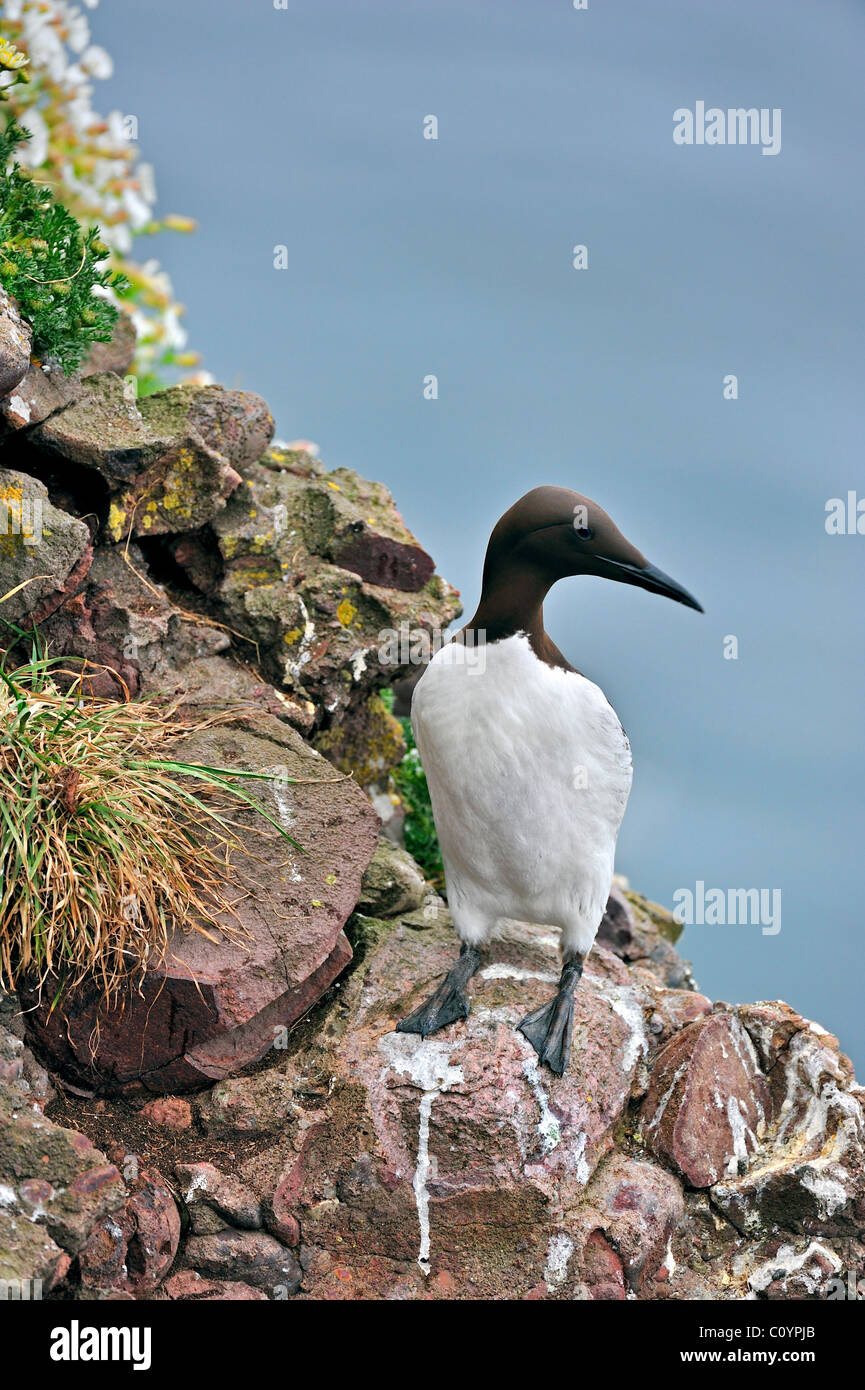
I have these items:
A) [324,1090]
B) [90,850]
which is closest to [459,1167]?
[324,1090]

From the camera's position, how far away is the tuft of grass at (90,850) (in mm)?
4574

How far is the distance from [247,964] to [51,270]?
10.7 ft

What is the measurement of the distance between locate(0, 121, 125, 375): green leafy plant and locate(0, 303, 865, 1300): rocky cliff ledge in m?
0.21

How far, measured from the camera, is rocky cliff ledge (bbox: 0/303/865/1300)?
460cm

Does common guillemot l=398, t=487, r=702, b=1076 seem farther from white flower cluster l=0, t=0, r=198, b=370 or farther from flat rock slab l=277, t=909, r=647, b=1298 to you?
white flower cluster l=0, t=0, r=198, b=370

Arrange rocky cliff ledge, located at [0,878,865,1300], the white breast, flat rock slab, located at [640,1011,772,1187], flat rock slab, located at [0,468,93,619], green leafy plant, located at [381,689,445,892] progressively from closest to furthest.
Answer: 1. rocky cliff ledge, located at [0,878,865,1300]
2. the white breast
3. flat rock slab, located at [640,1011,772,1187]
4. flat rock slab, located at [0,468,93,619]
5. green leafy plant, located at [381,689,445,892]

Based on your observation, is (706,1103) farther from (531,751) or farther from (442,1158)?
(531,751)

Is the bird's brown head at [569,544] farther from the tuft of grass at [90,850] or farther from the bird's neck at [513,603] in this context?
the tuft of grass at [90,850]

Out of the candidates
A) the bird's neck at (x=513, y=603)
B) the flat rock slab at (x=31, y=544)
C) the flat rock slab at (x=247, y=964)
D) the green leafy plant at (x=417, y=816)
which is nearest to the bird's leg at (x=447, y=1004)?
the flat rock slab at (x=247, y=964)

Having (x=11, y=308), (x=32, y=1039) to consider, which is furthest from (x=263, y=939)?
(x=11, y=308)

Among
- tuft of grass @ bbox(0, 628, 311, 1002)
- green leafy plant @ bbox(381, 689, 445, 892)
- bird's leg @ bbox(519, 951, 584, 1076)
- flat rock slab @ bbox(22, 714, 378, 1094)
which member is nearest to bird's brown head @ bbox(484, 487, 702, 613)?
flat rock slab @ bbox(22, 714, 378, 1094)

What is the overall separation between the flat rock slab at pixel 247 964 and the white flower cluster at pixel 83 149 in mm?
3795

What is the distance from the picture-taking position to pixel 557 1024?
5.07 m
